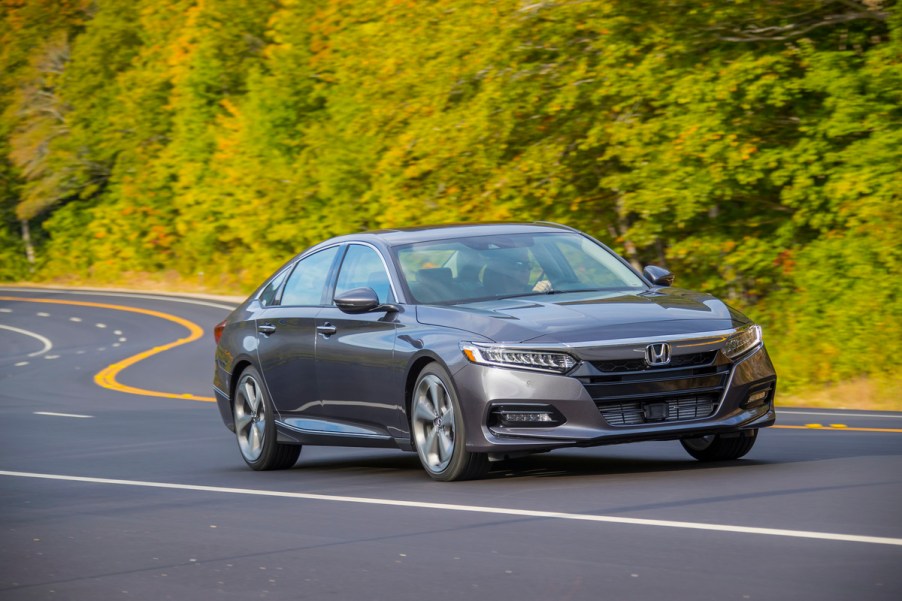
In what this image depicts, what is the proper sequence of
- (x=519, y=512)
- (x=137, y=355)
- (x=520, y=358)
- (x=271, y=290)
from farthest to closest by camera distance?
1. (x=137, y=355)
2. (x=271, y=290)
3. (x=520, y=358)
4. (x=519, y=512)

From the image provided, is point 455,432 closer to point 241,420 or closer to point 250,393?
point 250,393

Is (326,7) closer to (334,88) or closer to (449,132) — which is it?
(334,88)

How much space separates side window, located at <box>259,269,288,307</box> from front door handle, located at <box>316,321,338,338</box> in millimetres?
1181

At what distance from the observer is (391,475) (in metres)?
10.9

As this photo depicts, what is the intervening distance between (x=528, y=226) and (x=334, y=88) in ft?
130

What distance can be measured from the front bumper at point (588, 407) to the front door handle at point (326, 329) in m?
1.71

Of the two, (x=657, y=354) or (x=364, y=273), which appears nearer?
(x=657, y=354)

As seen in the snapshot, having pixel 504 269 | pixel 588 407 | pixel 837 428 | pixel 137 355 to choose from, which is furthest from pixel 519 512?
pixel 137 355

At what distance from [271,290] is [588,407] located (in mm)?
3880

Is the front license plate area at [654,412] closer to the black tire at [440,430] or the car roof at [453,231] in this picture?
the black tire at [440,430]

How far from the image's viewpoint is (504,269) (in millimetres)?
10516

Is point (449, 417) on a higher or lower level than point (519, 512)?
higher

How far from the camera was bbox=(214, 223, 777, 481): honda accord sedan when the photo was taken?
921cm

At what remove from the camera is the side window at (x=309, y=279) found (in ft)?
37.9
